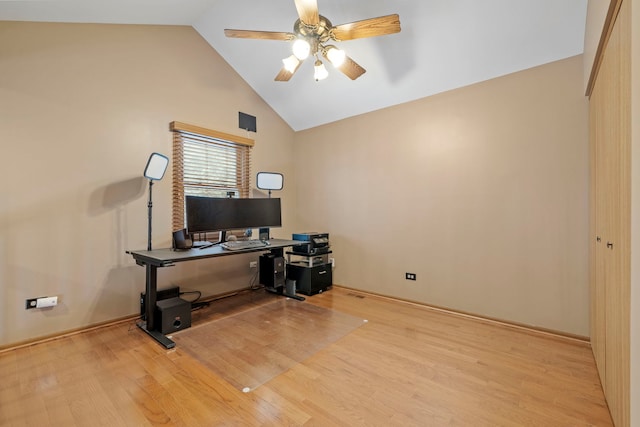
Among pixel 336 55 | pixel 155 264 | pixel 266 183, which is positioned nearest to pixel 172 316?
pixel 155 264

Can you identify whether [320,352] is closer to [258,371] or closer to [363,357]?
[363,357]

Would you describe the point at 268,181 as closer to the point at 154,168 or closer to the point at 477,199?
the point at 154,168

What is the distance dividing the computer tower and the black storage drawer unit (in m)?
0.19

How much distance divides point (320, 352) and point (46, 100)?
10.5 feet

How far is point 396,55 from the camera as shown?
2945 millimetres

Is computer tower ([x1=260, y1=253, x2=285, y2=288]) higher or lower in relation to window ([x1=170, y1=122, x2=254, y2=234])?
lower

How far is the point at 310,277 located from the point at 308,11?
9.44 ft

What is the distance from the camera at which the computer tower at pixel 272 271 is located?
3.68 m

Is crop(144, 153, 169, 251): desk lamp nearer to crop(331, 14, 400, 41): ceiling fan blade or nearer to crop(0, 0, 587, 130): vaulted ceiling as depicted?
crop(0, 0, 587, 130): vaulted ceiling

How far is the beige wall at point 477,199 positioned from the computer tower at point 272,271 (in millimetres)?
889

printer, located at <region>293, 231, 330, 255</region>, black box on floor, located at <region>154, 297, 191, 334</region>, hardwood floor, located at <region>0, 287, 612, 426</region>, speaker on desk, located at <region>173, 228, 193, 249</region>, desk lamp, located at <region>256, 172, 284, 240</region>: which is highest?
desk lamp, located at <region>256, 172, 284, 240</region>

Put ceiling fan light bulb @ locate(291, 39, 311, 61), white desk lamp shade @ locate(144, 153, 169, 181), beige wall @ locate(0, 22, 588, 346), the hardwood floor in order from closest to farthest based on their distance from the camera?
the hardwood floor
ceiling fan light bulb @ locate(291, 39, 311, 61)
beige wall @ locate(0, 22, 588, 346)
white desk lamp shade @ locate(144, 153, 169, 181)

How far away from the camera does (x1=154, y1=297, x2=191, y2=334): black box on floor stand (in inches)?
100

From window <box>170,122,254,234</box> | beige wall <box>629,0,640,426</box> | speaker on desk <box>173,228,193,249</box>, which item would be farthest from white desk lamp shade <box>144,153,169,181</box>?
beige wall <box>629,0,640,426</box>
